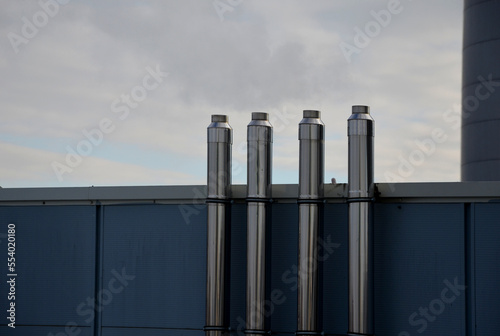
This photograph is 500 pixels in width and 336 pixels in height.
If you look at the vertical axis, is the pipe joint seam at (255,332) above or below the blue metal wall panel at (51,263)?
below

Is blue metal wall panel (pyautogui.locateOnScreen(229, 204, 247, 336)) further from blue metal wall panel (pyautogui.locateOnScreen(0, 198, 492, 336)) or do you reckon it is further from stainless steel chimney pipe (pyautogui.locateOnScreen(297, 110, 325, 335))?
stainless steel chimney pipe (pyautogui.locateOnScreen(297, 110, 325, 335))

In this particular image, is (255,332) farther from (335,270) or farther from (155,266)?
(155,266)

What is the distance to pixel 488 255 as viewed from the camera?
1375 centimetres

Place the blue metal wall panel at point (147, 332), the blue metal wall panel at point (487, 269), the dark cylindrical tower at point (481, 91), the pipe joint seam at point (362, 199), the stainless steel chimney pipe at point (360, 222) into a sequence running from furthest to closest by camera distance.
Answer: the dark cylindrical tower at point (481, 91) < the blue metal wall panel at point (147, 332) < the pipe joint seam at point (362, 199) < the stainless steel chimney pipe at point (360, 222) < the blue metal wall panel at point (487, 269)

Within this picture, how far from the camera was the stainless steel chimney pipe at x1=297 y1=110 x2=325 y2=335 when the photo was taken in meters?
14.1

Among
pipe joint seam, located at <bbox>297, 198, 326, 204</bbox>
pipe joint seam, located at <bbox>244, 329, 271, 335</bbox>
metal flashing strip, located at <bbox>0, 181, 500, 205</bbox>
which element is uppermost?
metal flashing strip, located at <bbox>0, 181, 500, 205</bbox>

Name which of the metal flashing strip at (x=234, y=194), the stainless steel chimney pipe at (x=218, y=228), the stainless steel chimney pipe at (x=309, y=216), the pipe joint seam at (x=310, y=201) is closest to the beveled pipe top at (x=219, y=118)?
the stainless steel chimney pipe at (x=218, y=228)

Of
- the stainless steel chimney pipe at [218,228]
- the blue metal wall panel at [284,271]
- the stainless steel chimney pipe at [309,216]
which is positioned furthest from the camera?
the blue metal wall panel at [284,271]

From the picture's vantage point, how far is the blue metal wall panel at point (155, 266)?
50.0 ft

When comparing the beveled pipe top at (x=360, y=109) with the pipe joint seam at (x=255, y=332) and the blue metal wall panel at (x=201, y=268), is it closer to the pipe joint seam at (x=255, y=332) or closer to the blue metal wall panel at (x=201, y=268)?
the blue metal wall panel at (x=201, y=268)

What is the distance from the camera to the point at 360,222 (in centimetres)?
1389

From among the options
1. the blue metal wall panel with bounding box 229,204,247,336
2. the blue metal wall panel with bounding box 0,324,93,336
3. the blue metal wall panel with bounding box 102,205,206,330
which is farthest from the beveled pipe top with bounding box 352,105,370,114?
the blue metal wall panel with bounding box 0,324,93,336

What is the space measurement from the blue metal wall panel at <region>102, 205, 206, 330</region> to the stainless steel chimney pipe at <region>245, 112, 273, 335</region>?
1.16 m

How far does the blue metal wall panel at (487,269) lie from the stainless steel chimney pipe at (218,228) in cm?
435
